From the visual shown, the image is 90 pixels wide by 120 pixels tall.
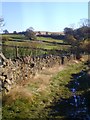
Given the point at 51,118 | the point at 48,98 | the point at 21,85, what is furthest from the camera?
the point at 21,85

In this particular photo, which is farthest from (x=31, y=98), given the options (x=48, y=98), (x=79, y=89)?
(x=79, y=89)

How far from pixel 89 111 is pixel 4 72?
5.12 m

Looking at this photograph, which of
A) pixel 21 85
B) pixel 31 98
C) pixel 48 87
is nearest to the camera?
pixel 31 98

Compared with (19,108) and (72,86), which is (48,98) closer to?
(19,108)

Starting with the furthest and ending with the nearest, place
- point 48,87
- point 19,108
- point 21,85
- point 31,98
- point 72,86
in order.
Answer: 1. point 72,86
2. point 48,87
3. point 21,85
4. point 31,98
5. point 19,108

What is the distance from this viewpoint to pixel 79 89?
1988 centimetres

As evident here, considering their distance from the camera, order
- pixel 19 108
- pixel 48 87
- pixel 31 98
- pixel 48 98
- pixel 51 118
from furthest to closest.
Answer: pixel 48 87 → pixel 48 98 → pixel 31 98 → pixel 19 108 → pixel 51 118

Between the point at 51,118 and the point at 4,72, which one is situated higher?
the point at 4,72

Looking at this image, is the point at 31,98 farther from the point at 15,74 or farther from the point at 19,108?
the point at 15,74

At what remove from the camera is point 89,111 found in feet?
45.6

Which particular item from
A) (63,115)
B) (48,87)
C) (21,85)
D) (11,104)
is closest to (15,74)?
(21,85)

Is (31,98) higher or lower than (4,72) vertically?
lower

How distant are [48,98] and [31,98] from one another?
4.69 feet

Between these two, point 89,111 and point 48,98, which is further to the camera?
point 48,98
